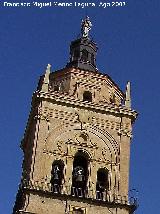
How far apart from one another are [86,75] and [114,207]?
927 cm

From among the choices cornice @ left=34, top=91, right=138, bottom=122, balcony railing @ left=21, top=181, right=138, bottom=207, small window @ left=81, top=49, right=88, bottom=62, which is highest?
small window @ left=81, top=49, right=88, bottom=62

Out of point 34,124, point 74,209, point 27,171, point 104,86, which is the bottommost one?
point 74,209

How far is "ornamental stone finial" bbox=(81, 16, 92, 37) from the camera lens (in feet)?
156

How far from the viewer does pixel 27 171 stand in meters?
39.5

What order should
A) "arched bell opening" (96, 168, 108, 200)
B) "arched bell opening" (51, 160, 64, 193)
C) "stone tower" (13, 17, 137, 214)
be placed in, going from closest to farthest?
"stone tower" (13, 17, 137, 214), "arched bell opening" (51, 160, 64, 193), "arched bell opening" (96, 168, 108, 200)

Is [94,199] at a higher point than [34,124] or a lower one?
lower

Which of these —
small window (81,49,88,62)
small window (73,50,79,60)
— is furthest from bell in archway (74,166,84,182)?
small window (73,50,79,60)

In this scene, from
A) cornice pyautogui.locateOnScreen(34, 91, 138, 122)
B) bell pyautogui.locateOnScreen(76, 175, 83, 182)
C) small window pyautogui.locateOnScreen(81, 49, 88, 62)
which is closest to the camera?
bell pyautogui.locateOnScreen(76, 175, 83, 182)

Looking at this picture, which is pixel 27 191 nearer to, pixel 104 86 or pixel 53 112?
pixel 53 112

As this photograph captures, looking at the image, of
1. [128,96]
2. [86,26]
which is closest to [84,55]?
[86,26]

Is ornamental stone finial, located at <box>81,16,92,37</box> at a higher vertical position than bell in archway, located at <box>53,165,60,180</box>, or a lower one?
higher

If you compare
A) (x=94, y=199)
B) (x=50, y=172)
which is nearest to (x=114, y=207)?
(x=94, y=199)

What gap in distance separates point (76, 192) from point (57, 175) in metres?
1.55

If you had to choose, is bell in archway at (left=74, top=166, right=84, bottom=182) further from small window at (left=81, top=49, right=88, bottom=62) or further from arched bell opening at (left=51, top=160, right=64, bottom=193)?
small window at (left=81, top=49, right=88, bottom=62)
